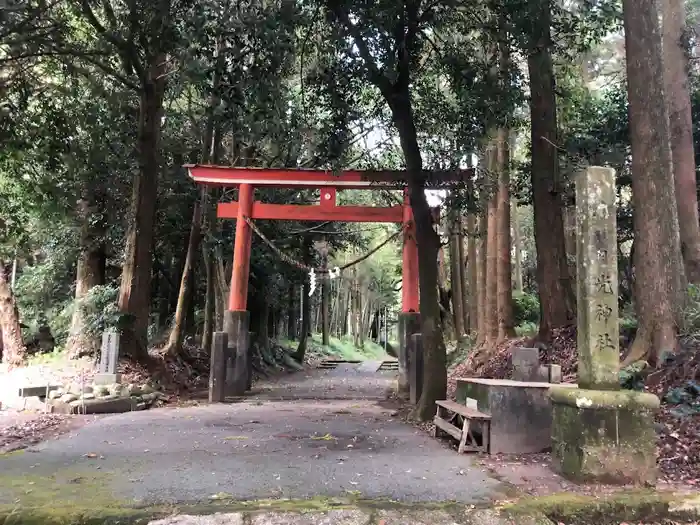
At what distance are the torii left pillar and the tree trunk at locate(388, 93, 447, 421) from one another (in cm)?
533

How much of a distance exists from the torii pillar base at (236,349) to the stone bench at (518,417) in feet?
24.9

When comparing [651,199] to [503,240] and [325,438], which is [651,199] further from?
[503,240]

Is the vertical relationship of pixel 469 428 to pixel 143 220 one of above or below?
below

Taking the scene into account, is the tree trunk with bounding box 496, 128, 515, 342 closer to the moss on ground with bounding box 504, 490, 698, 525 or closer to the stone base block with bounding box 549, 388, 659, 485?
the stone base block with bounding box 549, 388, 659, 485

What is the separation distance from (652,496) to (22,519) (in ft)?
14.3

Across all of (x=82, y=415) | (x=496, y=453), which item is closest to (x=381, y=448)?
(x=496, y=453)

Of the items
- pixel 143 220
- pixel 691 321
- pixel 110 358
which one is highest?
pixel 143 220

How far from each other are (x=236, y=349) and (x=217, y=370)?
1120 mm

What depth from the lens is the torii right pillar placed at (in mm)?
12109

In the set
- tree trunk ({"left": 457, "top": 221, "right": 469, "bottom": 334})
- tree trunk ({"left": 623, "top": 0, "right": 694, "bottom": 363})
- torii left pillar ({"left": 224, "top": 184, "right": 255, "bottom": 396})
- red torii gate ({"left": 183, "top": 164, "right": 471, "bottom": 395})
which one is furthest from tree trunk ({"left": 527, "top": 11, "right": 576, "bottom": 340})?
tree trunk ({"left": 457, "top": 221, "right": 469, "bottom": 334})

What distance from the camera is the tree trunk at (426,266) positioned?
8.19 m

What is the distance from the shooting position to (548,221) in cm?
981

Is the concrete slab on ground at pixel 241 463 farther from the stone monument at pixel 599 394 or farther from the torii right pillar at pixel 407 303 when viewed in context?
the torii right pillar at pixel 407 303

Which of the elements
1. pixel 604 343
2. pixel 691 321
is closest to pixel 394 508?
pixel 604 343
